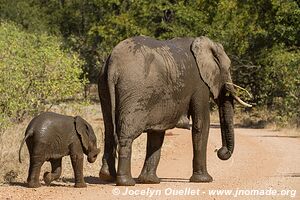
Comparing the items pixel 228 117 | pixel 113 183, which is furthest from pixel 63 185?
pixel 228 117

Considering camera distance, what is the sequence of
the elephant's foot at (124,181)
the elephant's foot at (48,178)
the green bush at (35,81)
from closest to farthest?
the elephant's foot at (48,178) < the elephant's foot at (124,181) < the green bush at (35,81)

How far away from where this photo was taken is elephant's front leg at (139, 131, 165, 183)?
11.7 m

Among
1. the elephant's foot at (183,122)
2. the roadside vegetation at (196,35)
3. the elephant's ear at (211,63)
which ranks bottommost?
the roadside vegetation at (196,35)

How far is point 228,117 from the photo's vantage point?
1254cm

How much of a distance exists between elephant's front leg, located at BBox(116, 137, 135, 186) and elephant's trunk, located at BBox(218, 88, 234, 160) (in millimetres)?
2139

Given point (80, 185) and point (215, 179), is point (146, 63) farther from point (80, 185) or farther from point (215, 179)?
point (215, 179)

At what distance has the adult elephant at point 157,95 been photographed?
1097 cm

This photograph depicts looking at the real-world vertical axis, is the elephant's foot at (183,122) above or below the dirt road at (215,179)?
above

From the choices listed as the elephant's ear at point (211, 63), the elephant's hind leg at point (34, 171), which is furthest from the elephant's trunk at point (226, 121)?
the elephant's hind leg at point (34, 171)

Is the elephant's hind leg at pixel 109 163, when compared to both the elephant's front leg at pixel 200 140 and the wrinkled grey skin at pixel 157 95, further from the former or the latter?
the elephant's front leg at pixel 200 140

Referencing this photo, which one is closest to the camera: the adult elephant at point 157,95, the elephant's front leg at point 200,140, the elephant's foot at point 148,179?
the adult elephant at point 157,95

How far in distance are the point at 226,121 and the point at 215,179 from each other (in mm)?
1032

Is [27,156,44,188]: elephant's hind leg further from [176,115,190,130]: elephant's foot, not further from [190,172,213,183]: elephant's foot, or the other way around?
[190,172,213,183]: elephant's foot

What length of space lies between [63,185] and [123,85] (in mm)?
1765
